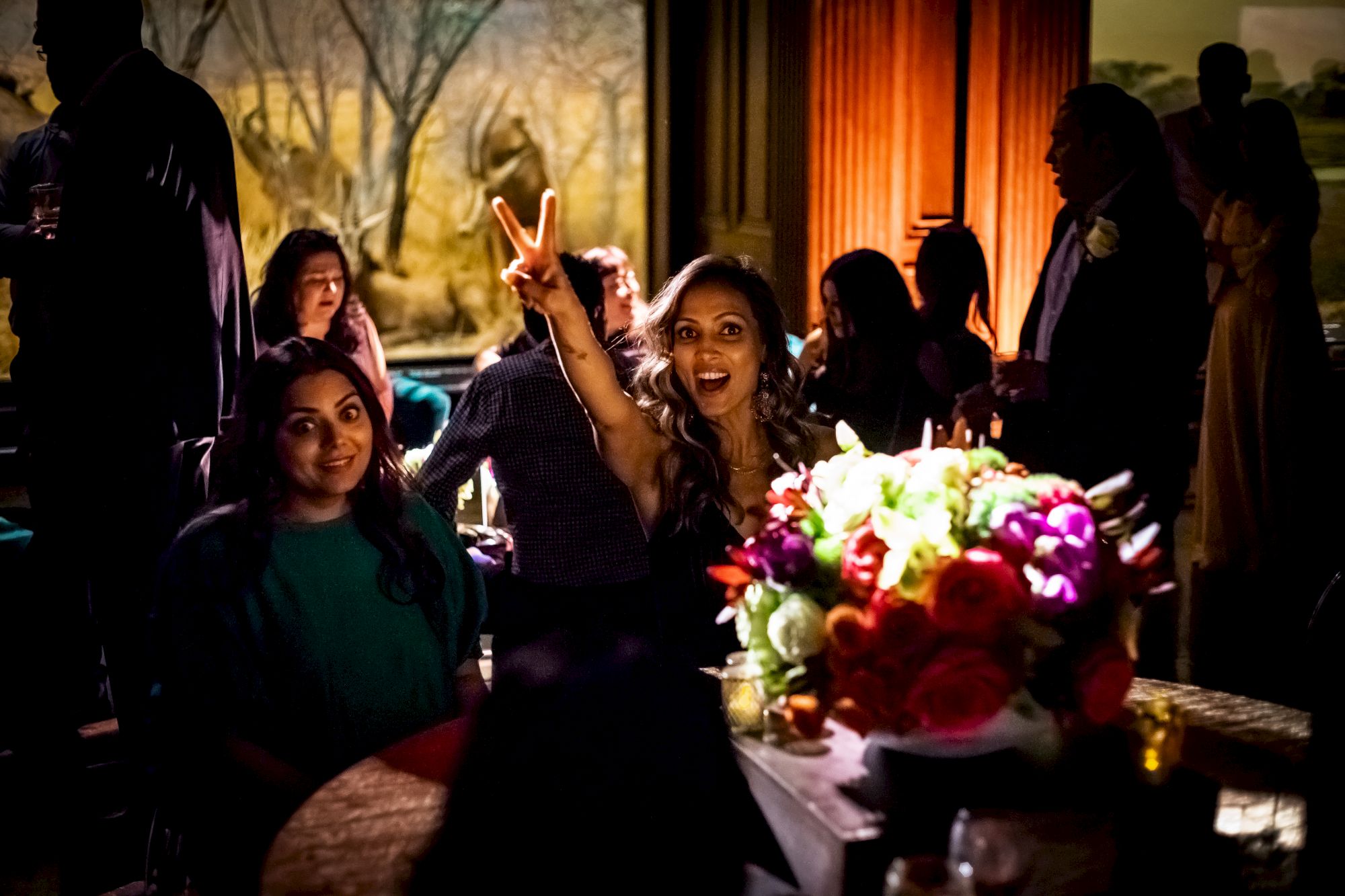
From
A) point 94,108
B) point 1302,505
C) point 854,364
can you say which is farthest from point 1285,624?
point 94,108

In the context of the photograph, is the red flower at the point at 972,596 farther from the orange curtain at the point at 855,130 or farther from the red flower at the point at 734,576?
the orange curtain at the point at 855,130

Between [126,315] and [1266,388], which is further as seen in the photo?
[1266,388]

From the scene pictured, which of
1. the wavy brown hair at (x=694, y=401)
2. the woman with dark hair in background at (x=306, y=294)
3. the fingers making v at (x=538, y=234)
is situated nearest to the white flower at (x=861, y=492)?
the wavy brown hair at (x=694, y=401)

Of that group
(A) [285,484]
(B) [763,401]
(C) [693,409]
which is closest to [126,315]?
(A) [285,484]

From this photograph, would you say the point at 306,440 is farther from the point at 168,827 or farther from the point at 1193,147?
the point at 1193,147

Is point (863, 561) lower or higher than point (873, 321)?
lower

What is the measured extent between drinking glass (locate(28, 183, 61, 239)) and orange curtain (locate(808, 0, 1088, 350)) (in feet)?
11.2

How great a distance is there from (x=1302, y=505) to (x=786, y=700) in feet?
14.6

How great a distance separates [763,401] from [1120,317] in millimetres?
1471

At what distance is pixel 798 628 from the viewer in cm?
168

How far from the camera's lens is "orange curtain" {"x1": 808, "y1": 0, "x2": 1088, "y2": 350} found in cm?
580

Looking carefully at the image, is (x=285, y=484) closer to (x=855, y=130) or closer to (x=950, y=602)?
(x=950, y=602)

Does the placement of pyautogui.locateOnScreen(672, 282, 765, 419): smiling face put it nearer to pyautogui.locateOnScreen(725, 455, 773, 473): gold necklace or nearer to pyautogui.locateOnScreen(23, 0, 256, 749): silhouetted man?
pyautogui.locateOnScreen(725, 455, 773, 473): gold necklace

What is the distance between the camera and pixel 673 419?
269 cm
